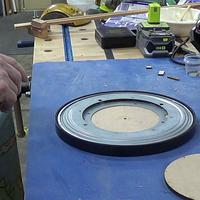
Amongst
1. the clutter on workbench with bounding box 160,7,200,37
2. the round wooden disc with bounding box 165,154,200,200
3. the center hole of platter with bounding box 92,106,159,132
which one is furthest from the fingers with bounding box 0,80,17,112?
the clutter on workbench with bounding box 160,7,200,37

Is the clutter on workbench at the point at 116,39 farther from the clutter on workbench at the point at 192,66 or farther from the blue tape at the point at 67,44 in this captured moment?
the clutter on workbench at the point at 192,66

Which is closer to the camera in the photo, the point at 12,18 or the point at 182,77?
the point at 182,77

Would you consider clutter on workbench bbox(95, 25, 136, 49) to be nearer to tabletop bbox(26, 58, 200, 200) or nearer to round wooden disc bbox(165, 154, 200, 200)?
tabletop bbox(26, 58, 200, 200)

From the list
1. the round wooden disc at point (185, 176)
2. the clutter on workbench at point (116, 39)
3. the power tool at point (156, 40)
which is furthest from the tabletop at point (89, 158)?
the clutter on workbench at point (116, 39)

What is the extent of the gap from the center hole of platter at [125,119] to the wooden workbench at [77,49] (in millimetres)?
473

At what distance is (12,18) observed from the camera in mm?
5035

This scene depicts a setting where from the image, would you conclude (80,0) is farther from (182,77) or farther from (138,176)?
(138,176)

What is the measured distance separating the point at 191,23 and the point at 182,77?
0.38 m

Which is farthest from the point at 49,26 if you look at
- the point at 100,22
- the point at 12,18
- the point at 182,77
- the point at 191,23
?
the point at 12,18

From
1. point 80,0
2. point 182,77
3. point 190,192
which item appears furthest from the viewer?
point 80,0

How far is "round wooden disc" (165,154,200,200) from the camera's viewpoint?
64cm

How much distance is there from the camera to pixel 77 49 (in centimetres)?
145

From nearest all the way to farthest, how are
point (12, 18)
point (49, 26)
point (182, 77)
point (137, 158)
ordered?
point (137, 158) < point (182, 77) < point (49, 26) < point (12, 18)

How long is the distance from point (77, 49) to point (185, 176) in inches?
34.1
